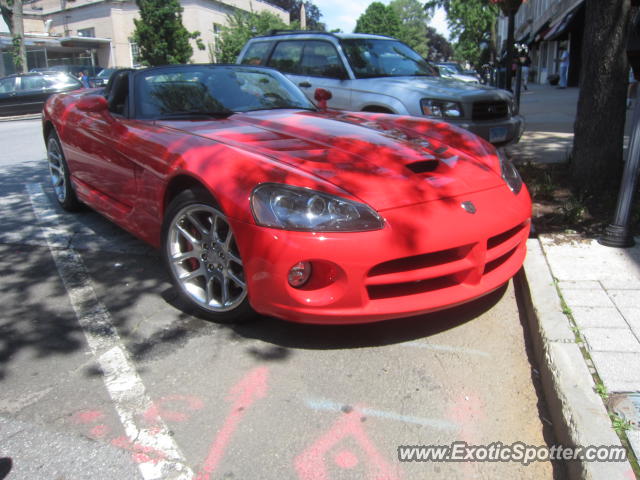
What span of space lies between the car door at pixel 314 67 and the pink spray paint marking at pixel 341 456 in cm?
502

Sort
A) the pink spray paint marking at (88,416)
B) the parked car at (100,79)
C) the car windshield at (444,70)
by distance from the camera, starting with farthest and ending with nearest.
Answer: the parked car at (100,79) → the car windshield at (444,70) → the pink spray paint marking at (88,416)

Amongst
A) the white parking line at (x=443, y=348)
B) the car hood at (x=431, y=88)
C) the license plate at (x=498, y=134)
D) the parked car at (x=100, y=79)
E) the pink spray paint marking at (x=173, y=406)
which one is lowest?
the pink spray paint marking at (x=173, y=406)

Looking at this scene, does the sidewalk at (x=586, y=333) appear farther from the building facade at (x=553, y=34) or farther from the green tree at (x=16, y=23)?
the green tree at (x=16, y=23)

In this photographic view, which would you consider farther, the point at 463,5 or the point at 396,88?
the point at 463,5

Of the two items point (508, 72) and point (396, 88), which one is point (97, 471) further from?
point (508, 72)

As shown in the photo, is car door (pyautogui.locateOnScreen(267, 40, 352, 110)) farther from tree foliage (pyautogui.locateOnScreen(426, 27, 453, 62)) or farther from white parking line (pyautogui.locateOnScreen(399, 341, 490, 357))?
tree foliage (pyautogui.locateOnScreen(426, 27, 453, 62))

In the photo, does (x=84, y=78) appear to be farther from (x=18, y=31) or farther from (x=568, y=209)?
(x=568, y=209)

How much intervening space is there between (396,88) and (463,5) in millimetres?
43270

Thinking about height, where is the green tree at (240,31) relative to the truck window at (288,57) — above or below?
above

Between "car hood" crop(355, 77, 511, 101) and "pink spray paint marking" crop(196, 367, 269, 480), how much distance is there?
14.6 feet

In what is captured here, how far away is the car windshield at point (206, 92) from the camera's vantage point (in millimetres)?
3934

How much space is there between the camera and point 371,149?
10.5 feet

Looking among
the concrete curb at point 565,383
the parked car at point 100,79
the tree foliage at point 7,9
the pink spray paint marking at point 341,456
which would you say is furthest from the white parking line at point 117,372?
the tree foliage at point 7,9

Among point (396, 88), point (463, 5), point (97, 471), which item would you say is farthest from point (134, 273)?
point (463, 5)
